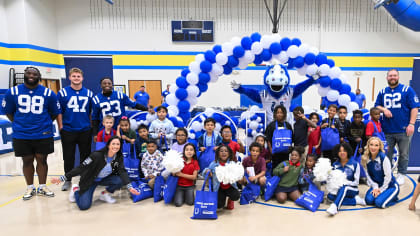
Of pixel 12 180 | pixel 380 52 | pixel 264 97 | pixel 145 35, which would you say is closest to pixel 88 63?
pixel 145 35

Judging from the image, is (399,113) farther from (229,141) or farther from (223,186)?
(223,186)

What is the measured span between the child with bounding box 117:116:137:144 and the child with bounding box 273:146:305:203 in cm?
211

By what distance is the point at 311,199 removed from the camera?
3.06 m

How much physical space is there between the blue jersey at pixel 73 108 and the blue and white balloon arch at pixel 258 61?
132 centimetres

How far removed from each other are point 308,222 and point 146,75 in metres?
9.32

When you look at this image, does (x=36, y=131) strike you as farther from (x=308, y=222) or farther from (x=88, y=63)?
(x=88, y=63)

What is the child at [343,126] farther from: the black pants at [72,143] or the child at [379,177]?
the black pants at [72,143]

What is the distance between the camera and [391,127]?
144 inches

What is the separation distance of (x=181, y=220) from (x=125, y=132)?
1.62 meters

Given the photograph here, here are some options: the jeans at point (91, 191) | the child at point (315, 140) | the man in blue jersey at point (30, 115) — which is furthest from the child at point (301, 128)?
the man in blue jersey at point (30, 115)

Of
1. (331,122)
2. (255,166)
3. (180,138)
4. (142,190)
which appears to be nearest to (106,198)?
(142,190)

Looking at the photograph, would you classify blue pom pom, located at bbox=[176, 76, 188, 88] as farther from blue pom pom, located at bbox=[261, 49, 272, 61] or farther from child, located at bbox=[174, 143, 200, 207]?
child, located at bbox=[174, 143, 200, 207]

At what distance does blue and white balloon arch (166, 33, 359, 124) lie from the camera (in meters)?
4.25

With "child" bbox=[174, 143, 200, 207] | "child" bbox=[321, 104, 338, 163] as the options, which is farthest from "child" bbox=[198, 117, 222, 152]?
"child" bbox=[321, 104, 338, 163]
